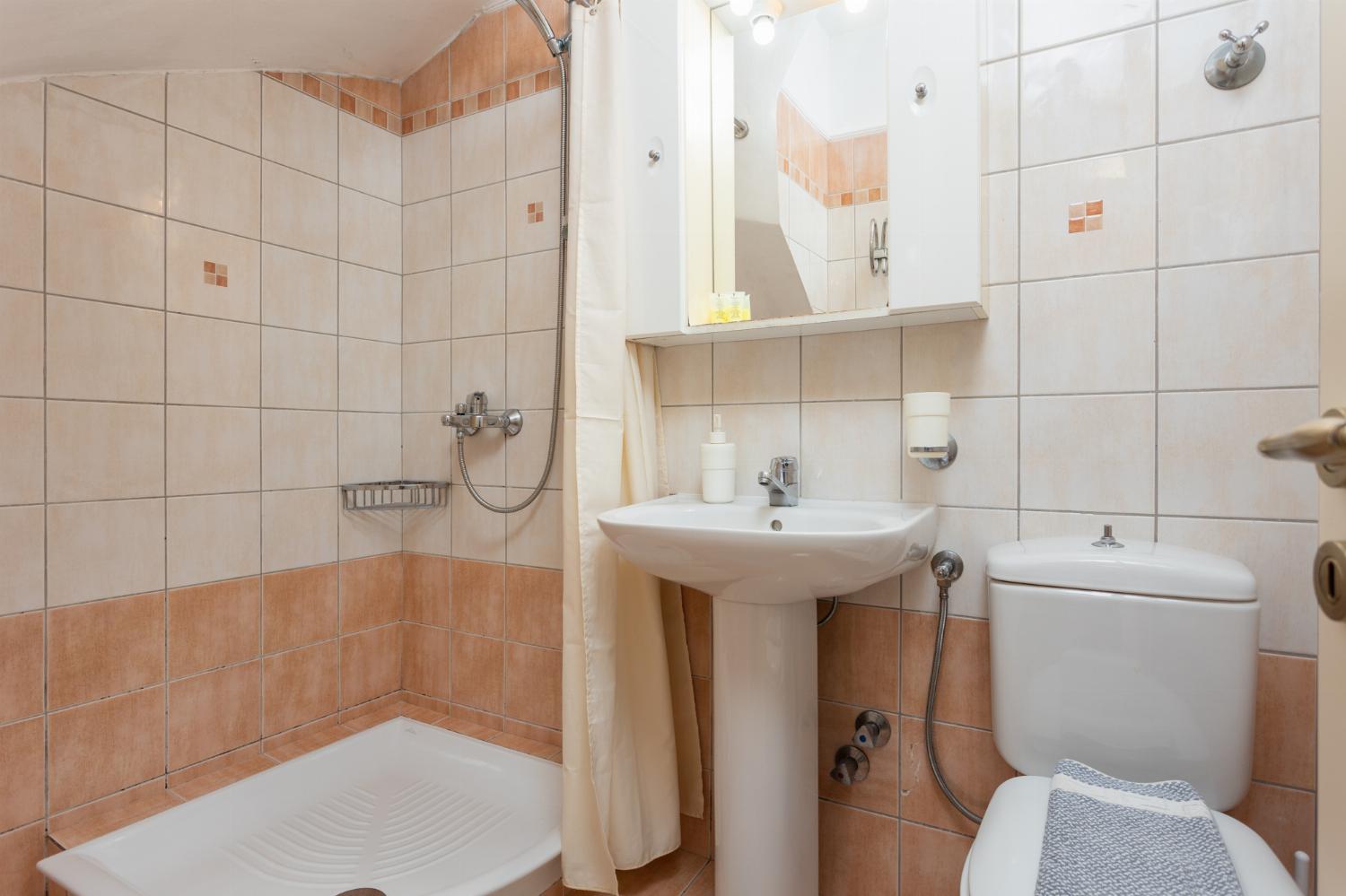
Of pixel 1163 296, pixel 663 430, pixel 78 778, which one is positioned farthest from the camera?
pixel 663 430

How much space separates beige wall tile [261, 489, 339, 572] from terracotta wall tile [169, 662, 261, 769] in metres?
0.27

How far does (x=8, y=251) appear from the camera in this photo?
4.43ft

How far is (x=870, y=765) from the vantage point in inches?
56.6

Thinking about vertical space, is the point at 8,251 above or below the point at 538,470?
above

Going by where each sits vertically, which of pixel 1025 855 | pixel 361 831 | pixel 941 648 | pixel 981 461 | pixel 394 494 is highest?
pixel 981 461

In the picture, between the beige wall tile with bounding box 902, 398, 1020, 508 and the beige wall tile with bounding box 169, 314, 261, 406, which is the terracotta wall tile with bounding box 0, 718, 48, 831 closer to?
the beige wall tile with bounding box 169, 314, 261, 406

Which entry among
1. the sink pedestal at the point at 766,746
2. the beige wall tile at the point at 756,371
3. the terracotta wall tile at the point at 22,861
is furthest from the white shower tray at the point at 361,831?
the beige wall tile at the point at 756,371

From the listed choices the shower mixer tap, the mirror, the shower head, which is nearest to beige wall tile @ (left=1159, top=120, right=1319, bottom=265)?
the mirror

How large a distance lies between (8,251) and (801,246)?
1.58 metres

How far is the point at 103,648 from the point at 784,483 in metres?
1.50

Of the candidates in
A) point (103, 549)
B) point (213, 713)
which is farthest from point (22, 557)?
point (213, 713)

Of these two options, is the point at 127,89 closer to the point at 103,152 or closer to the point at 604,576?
the point at 103,152

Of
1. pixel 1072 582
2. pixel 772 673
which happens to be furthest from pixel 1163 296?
pixel 772 673

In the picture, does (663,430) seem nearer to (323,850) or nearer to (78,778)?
(323,850)
